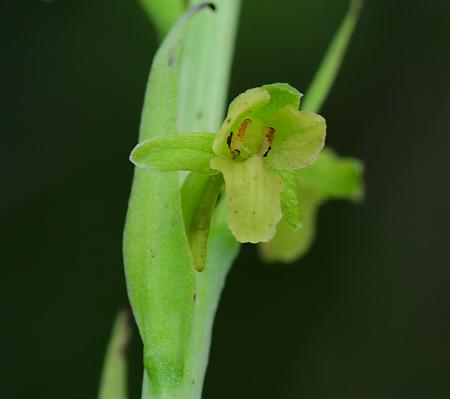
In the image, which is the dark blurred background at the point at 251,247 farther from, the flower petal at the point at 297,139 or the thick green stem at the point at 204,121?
the flower petal at the point at 297,139

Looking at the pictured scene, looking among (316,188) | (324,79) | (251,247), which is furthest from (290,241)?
(251,247)

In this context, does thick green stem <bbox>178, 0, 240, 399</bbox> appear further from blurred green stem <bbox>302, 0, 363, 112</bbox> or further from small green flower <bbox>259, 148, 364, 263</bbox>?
small green flower <bbox>259, 148, 364, 263</bbox>

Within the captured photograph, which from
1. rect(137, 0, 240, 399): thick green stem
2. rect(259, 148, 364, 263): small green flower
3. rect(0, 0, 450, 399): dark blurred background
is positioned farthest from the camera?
rect(0, 0, 450, 399): dark blurred background

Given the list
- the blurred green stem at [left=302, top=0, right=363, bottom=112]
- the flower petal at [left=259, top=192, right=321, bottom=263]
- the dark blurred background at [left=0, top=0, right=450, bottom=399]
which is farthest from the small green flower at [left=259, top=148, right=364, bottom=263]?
the dark blurred background at [left=0, top=0, right=450, bottom=399]

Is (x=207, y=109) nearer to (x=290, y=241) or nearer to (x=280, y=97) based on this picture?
(x=280, y=97)

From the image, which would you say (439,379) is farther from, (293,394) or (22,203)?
(22,203)

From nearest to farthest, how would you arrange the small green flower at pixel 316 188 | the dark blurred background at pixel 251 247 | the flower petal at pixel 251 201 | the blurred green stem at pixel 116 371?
the flower petal at pixel 251 201 < the blurred green stem at pixel 116 371 < the small green flower at pixel 316 188 < the dark blurred background at pixel 251 247

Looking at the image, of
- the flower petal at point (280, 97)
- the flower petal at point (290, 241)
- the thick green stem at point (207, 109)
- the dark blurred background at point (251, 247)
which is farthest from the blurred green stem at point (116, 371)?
the dark blurred background at point (251, 247)
